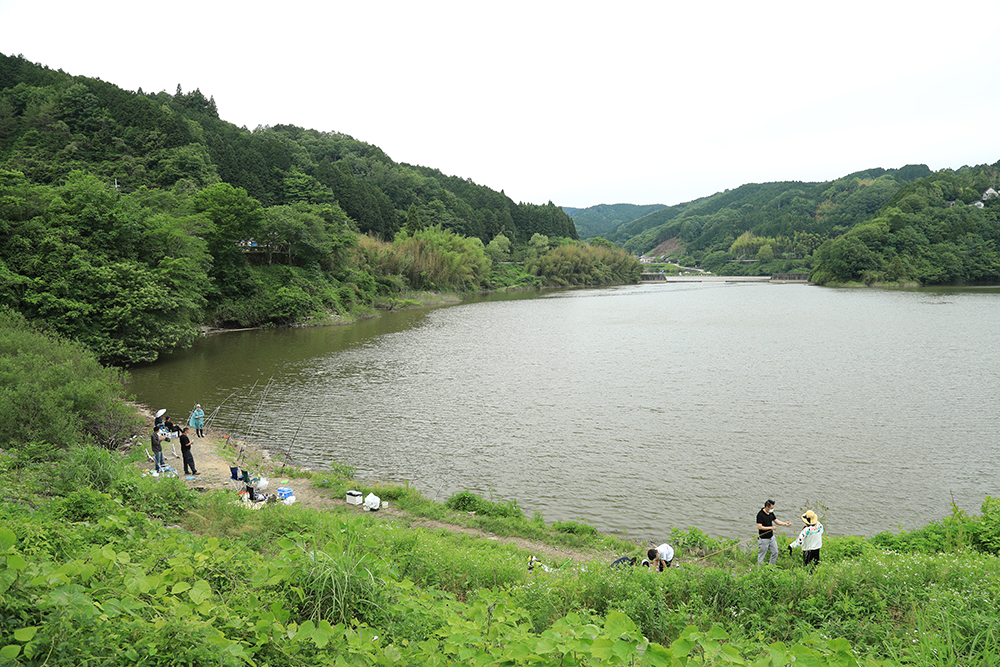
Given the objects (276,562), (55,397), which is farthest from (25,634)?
(55,397)

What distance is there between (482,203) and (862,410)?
12859 centimetres

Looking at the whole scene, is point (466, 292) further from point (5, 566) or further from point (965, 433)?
point (5, 566)

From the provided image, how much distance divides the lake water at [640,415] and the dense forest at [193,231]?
168 inches

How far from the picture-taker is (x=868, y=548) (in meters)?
9.15

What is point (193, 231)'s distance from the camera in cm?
3862

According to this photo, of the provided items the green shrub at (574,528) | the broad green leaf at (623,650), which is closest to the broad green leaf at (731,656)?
the broad green leaf at (623,650)

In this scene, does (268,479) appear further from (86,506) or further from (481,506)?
(86,506)

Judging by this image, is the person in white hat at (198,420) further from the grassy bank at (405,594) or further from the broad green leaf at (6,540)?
the broad green leaf at (6,540)

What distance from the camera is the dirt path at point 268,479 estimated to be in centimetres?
1075

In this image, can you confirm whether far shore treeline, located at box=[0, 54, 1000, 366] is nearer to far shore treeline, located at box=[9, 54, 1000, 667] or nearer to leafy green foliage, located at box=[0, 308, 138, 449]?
far shore treeline, located at box=[9, 54, 1000, 667]

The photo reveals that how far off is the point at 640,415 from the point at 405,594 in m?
17.0

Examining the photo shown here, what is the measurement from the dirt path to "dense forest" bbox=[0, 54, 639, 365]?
1069 centimetres

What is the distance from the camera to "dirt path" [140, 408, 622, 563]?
10.8 metres

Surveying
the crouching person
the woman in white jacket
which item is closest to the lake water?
the crouching person
